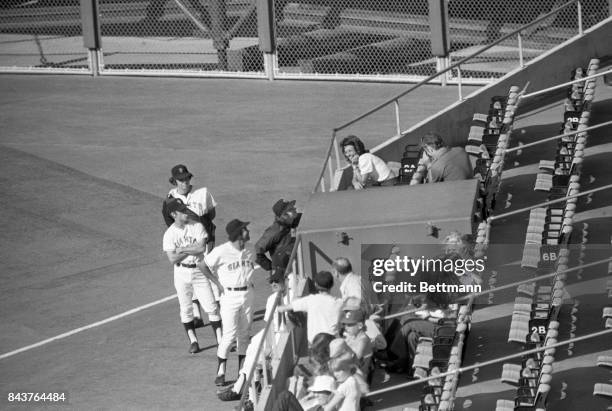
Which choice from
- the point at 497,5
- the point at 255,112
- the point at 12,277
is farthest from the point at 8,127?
the point at 497,5

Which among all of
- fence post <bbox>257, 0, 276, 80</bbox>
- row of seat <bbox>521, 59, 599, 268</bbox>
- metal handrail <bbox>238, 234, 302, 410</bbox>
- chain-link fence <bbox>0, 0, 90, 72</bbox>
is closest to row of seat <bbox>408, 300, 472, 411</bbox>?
row of seat <bbox>521, 59, 599, 268</bbox>

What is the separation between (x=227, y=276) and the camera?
13445 mm

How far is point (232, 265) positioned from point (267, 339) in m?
1.00

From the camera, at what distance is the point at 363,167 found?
16469 millimetres

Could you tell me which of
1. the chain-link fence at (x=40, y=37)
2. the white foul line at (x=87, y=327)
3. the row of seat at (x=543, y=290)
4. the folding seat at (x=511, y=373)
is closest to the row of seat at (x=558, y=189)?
the row of seat at (x=543, y=290)

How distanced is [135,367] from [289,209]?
2.45m

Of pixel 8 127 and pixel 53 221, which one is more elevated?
pixel 8 127

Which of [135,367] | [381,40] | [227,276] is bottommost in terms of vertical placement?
[135,367]

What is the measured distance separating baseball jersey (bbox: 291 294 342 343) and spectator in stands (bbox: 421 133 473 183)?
141 inches

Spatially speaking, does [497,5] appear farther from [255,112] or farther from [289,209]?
[289,209]

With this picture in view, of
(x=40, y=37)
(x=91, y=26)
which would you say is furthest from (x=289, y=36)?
(x=40, y=37)

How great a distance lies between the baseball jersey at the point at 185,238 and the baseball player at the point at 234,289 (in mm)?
699

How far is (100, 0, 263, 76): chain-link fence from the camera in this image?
83.6ft

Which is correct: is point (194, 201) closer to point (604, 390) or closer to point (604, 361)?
point (604, 361)
